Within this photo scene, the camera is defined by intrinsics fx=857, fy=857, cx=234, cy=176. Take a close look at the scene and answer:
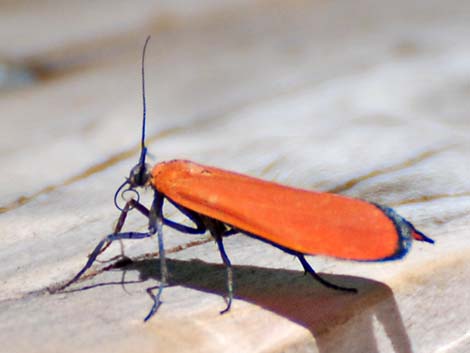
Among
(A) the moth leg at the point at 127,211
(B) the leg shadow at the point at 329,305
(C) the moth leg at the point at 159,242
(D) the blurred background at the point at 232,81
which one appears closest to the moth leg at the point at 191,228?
(C) the moth leg at the point at 159,242

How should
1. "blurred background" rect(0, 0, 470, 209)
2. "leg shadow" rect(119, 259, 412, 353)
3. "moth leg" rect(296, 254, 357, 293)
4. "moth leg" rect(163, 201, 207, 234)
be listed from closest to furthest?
"leg shadow" rect(119, 259, 412, 353)
"moth leg" rect(296, 254, 357, 293)
"moth leg" rect(163, 201, 207, 234)
"blurred background" rect(0, 0, 470, 209)

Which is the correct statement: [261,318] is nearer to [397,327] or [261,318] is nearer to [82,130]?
[397,327]

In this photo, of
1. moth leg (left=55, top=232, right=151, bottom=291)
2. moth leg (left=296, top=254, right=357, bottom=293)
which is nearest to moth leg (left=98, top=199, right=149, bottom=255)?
moth leg (left=55, top=232, right=151, bottom=291)

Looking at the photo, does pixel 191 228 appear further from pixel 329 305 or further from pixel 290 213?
pixel 329 305

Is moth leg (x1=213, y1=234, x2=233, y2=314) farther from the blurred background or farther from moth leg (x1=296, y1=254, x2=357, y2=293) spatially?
the blurred background

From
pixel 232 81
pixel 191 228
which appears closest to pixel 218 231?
pixel 191 228

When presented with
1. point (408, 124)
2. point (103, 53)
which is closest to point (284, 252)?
point (408, 124)

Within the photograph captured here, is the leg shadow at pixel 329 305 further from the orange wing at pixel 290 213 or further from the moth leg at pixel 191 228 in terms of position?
the moth leg at pixel 191 228
